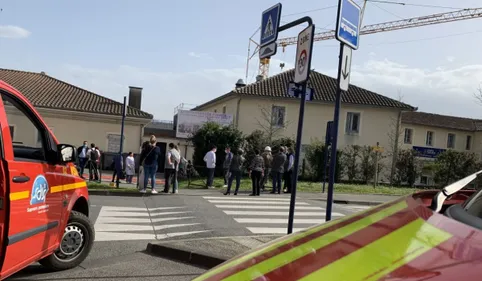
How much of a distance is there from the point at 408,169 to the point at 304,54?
24.6m

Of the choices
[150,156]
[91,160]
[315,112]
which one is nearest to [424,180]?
[315,112]

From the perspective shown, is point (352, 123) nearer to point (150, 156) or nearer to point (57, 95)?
point (57, 95)

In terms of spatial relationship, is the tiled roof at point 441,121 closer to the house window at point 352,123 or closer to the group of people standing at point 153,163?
the house window at point 352,123

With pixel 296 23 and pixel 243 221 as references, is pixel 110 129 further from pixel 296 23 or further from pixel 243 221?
pixel 296 23

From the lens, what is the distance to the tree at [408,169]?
28.7m

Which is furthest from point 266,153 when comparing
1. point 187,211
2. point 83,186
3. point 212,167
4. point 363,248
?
point 363,248

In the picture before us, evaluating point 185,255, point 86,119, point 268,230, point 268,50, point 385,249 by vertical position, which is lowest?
point 268,230

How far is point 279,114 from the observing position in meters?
35.6

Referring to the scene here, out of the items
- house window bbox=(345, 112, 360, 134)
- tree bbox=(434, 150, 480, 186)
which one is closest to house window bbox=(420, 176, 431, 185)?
tree bbox=(434, 150, 480, 186)

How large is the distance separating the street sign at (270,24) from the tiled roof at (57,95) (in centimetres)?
2756

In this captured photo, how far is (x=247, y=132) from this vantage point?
3538 cm

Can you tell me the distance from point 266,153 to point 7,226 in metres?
15.2

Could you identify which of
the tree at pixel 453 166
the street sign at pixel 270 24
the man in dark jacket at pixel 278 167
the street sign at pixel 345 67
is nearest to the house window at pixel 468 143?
the tree at pixel 453 166

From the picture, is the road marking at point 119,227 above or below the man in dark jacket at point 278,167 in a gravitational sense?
below
